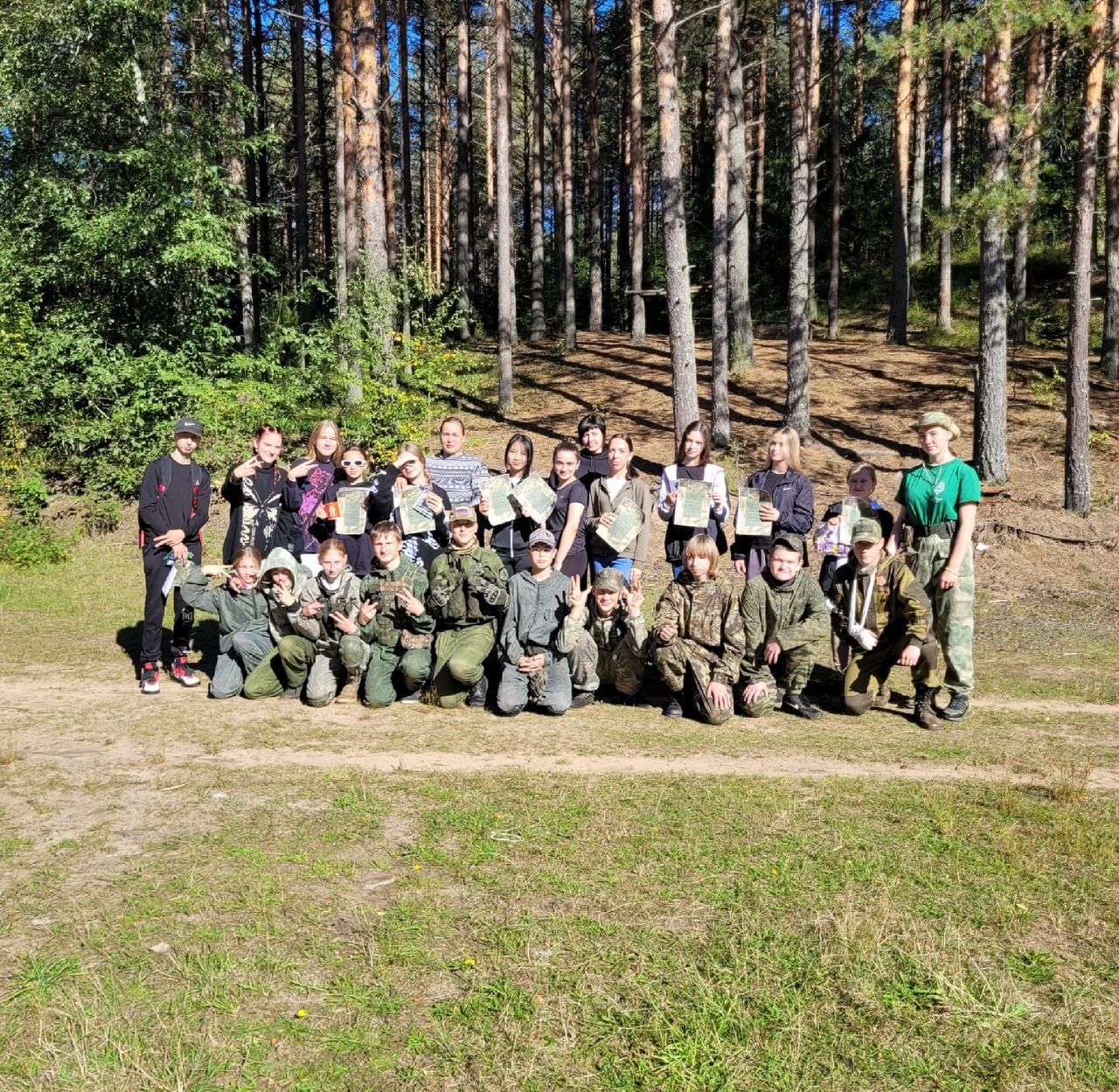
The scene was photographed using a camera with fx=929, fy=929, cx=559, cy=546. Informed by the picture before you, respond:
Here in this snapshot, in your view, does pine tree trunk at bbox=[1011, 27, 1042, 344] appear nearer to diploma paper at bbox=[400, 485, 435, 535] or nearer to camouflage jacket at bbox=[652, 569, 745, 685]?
camouflage jacket at bbox=[652, 569, 745, 685]

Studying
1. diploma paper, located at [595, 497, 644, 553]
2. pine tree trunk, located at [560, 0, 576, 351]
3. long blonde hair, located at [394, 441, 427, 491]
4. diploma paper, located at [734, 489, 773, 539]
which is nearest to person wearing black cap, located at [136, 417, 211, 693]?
long blonde hair, located at [394, 441, 427, 491]

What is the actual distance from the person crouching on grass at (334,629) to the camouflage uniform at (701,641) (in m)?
2.39

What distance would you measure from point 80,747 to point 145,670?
4.78ft

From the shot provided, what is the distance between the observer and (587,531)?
26.0 ft

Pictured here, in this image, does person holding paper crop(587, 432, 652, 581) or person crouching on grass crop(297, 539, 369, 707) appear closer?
person crouching on grass crop(297, 539, 369, 707)

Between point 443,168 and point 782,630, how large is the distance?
105 feet

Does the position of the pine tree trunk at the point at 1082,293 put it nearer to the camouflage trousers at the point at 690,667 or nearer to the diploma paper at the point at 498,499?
the camouflage trousers at the point at 690,667

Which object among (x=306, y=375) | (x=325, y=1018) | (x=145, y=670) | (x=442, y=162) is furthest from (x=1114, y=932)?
(x=442, y=162)

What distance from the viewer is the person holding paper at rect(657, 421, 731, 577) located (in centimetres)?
774

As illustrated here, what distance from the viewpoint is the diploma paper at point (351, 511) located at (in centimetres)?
802

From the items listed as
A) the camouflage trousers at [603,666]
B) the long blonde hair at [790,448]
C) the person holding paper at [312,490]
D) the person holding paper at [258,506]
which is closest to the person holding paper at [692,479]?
the long blonde hair at [790,448]

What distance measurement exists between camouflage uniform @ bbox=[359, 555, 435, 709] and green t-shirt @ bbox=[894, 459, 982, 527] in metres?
3.82

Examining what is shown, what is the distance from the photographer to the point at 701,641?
23.0 feet

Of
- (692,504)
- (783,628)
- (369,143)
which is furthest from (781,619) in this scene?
(369,143)
